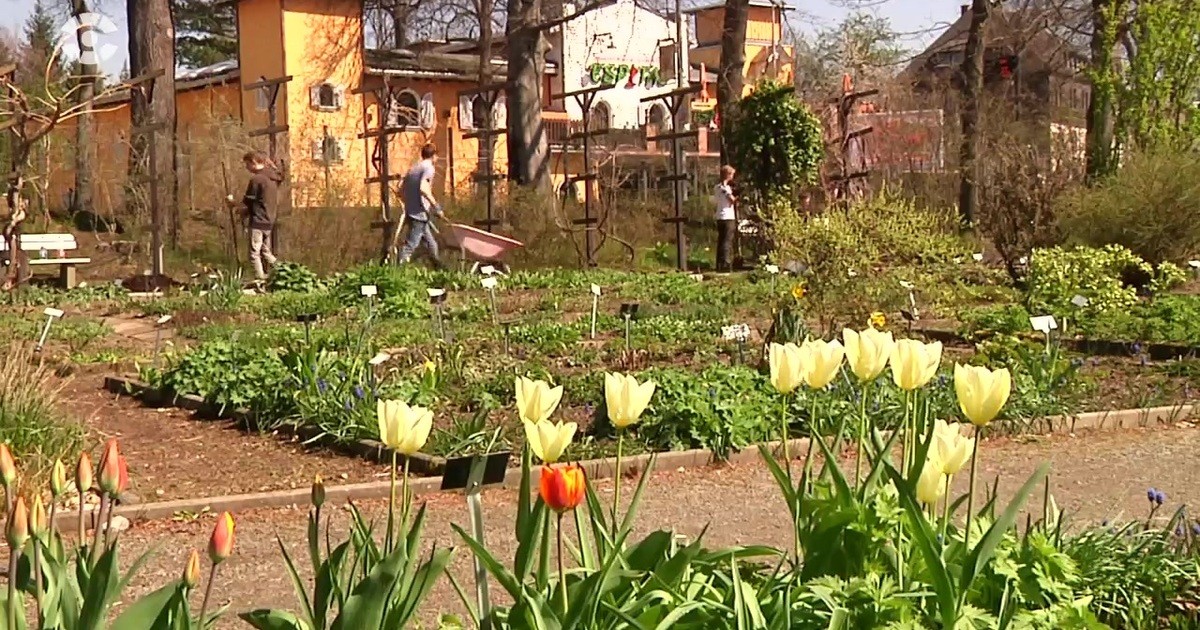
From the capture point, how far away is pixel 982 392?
2.90 metres

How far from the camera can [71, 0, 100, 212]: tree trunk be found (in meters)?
17.9

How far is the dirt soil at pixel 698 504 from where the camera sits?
529 centimetres

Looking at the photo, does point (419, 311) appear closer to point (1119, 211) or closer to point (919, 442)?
point (1119, 211)

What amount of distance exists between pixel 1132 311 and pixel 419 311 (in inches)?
257

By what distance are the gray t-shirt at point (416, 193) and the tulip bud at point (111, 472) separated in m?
17.7

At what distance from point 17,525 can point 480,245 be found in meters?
18.7

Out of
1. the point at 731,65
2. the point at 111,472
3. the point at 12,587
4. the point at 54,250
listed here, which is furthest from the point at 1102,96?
the point at 12,587

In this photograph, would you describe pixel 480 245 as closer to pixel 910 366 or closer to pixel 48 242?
pixel 48 242

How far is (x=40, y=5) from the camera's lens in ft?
164

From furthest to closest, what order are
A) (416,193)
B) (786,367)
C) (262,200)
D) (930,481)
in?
(416,193) < (262,200) < (786,367) < (930,481)

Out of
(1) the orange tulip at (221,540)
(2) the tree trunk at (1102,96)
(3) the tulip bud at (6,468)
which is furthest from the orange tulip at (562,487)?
(2) the tree trunk at (1102,96)

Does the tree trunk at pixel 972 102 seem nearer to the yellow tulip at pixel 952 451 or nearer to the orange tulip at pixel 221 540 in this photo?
the yellow tulip at pixel 952 451

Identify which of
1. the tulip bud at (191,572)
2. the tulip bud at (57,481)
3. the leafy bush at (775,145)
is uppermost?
the leafy bush at (775,145)

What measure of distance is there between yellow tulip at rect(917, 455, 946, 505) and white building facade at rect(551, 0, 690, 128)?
1789 inches
